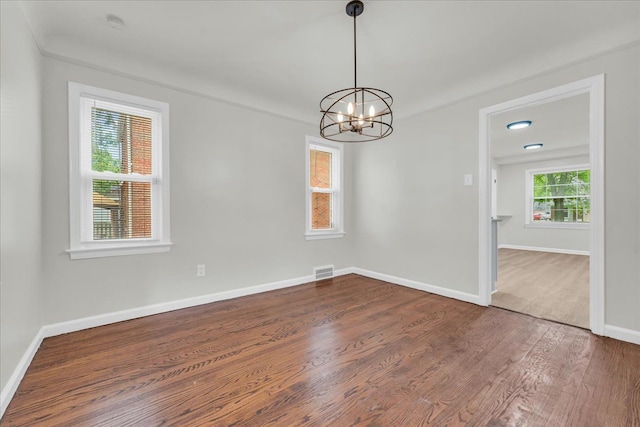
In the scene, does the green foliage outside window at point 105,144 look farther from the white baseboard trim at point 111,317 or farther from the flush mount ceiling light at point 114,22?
the white baseboard trim at point 111,317

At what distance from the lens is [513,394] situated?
159 cm

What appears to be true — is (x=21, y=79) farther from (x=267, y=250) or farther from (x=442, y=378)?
(x=442, y=378)

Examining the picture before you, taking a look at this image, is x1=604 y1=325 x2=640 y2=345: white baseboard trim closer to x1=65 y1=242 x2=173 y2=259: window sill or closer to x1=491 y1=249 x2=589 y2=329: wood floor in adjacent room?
x1=491 y1=249 x2=589 y2=329: wood floor in adjacent room

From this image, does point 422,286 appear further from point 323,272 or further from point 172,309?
point 172,309

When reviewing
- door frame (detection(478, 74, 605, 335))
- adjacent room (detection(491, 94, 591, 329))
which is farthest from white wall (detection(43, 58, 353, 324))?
door frame (detection(478, 74, 605, 335))

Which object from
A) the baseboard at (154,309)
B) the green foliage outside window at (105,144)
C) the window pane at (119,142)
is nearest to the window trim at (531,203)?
the baseboard at (154,309)

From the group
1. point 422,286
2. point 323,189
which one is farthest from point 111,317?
point 422,286

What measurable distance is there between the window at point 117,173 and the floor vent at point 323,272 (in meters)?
2.05

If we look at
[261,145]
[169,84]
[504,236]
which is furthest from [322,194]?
[504,236]

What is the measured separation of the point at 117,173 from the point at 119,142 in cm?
31

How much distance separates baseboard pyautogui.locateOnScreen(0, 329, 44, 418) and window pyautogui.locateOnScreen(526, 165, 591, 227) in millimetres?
9597

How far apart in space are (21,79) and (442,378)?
336 centimetres

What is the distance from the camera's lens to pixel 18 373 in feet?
5.53

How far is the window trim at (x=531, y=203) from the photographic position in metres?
6.70
